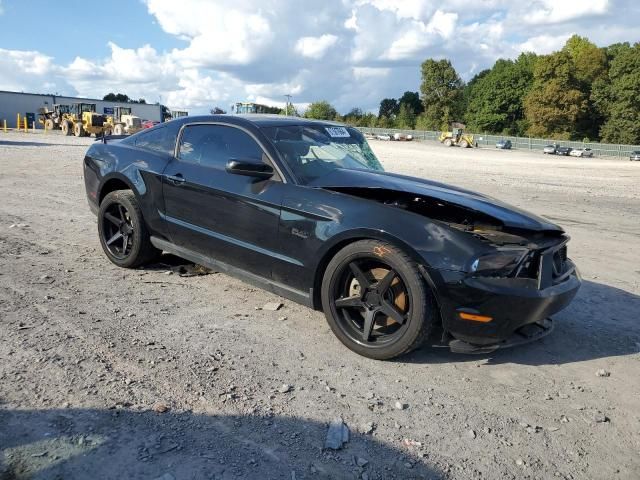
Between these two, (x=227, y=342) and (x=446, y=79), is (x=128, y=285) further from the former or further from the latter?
(x=446, y=79)

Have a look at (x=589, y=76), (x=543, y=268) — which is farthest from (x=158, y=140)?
(x=589, y=76)

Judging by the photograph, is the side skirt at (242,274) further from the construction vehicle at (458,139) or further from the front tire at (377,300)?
the construction vehicle at (458,139)

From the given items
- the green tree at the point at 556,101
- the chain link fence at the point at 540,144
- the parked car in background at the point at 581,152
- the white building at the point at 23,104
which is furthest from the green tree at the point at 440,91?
the white building at the point at 23,104

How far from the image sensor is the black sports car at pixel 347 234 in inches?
131

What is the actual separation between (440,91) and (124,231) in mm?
96870

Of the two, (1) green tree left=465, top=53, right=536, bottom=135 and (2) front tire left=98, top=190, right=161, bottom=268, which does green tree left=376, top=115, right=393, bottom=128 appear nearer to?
(1) green tree left=465, top=53, right=536, bottom=135

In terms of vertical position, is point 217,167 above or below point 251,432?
above

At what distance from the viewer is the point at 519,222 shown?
3695 millimetres

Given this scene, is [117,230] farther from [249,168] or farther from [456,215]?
[456,215]

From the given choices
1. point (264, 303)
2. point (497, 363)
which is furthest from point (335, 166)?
point (497, 363)

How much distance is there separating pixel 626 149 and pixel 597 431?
69695mm

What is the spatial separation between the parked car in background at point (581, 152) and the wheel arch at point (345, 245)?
63.9 m

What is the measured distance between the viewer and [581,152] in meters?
60.2

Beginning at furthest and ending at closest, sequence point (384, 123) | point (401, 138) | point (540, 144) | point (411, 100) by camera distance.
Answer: point (411, 100)
point (384, 123)
point (401, 138)
point (540, 144)
